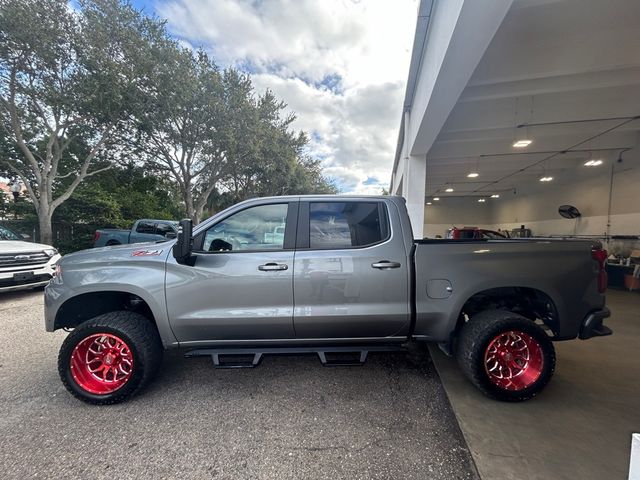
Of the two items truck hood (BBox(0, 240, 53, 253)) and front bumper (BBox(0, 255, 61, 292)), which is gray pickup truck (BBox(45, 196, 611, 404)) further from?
truck hood (BBox(0, 240, 53, 253))

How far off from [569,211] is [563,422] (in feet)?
43.3

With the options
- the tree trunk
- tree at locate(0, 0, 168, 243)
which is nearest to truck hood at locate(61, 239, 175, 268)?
tree at locate(0, 0, 168, 243)

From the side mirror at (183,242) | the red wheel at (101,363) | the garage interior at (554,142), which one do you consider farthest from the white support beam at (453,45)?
the red wheel at (101,363)

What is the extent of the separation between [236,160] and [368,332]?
14346mm

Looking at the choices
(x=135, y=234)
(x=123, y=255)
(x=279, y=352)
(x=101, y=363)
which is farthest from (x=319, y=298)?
(x=135, y=234)

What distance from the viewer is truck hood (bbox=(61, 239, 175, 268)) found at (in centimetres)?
259

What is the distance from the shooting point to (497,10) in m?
2.70

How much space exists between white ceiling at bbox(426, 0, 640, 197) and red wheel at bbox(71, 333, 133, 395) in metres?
5.91

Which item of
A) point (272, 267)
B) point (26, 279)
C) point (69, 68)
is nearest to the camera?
point (272, 267)

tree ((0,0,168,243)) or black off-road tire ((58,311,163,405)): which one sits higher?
tree ((0,0,168,243))

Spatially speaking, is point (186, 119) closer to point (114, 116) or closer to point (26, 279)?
point (114, 116)

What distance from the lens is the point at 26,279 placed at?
17.5 feet

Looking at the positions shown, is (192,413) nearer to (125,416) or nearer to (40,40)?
(125,416)

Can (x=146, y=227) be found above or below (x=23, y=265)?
above
